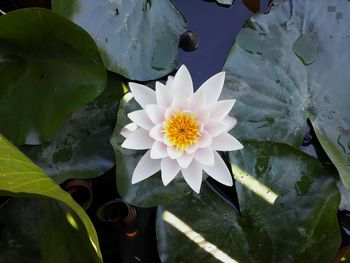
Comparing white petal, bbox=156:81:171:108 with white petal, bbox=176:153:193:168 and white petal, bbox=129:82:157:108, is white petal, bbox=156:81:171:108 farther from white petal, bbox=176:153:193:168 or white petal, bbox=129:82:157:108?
white petal, bbox=176:153:193:168

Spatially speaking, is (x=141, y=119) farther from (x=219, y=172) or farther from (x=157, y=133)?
(x=219, y=172)

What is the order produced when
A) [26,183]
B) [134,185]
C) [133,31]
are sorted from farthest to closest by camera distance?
[133,31], [134,185], [26,183]

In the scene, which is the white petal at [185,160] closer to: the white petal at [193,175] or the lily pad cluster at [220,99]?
the white petal at [193,175]

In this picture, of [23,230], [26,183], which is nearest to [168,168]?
[26,183]

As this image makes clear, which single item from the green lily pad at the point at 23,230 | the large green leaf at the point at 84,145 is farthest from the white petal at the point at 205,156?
the green lily pad at the point at 23,230

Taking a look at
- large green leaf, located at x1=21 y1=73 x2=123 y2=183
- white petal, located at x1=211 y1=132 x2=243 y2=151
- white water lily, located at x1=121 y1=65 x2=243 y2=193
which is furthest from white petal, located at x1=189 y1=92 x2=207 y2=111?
large green leaf, located at x1=21 y1=73 x2=123 y2=183

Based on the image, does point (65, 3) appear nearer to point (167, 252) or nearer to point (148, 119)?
point (148, 119)

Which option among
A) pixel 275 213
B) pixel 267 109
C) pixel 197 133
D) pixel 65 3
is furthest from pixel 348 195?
pixel 65 3
